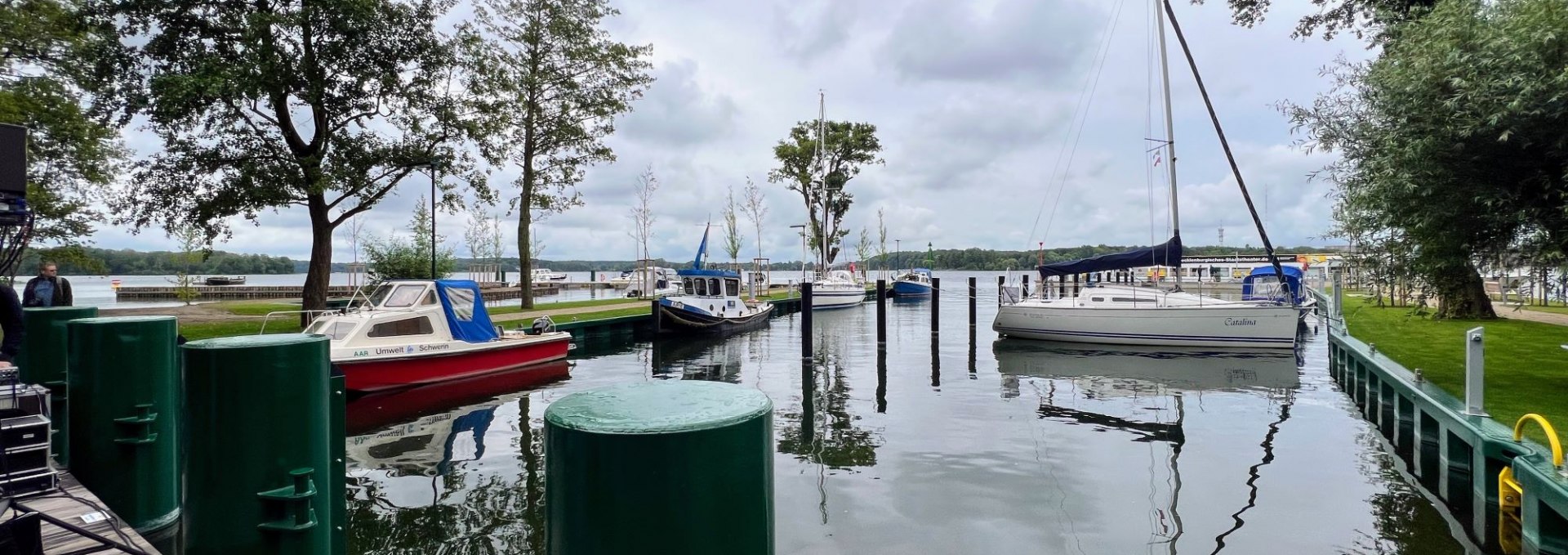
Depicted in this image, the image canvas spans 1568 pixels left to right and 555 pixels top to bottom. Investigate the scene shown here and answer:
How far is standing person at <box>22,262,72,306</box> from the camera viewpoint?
1062 cm

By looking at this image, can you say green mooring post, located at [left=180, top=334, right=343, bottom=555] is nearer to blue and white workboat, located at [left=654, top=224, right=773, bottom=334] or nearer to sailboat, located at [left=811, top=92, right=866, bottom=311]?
blue and white workboat, located at [left=654, top=224, right=773, bottom=334]

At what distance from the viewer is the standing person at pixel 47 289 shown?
10.6 m

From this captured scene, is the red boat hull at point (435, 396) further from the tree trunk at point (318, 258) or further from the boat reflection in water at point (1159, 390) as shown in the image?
the boat reflection in water at point (1159, 390)

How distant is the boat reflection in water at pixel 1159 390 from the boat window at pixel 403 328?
11.0 m

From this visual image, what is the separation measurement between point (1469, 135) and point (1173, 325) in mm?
12885

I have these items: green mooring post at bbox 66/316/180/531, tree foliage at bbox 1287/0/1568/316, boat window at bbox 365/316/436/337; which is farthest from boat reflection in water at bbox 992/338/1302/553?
boat window at bbox 365/316/436/337

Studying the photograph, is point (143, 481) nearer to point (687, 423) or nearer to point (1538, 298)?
point (687, 423)

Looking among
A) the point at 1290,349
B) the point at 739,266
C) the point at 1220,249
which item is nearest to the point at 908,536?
the point at 1290,349

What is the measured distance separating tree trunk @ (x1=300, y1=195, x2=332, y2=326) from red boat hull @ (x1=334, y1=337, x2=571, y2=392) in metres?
5.14

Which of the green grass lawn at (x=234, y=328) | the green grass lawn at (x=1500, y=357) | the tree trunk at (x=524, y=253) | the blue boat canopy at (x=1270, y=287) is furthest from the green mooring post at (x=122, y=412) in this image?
the blue boat canopy at (x=1270, y=287)

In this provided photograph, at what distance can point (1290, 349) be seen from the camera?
19.1 m

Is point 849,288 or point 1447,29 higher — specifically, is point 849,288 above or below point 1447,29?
below

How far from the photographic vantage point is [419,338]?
13594mm

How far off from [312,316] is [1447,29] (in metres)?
20.0
